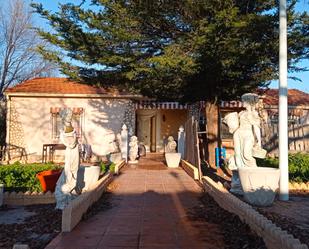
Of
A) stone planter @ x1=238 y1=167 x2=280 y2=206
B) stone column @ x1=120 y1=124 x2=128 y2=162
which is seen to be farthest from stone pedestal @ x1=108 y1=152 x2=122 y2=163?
stone planter @ x1=238 y1=167 x2=280 y2=206

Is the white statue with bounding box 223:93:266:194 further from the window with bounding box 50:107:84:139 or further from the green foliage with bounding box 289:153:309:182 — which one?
the window with bounding box 50:107:84:139

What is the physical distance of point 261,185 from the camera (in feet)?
25.4

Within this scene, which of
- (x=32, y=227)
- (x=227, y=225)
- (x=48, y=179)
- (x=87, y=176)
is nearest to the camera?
(x=227, y=225)

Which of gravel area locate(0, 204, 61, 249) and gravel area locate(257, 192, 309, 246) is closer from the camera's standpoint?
gravel area locate(257, 192, 309, 246)

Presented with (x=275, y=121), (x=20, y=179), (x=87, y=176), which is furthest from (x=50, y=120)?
(x=275, y=121)

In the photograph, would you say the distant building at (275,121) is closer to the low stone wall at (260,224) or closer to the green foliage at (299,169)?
the green foliage at (299,169)

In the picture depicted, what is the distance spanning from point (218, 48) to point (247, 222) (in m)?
7.66

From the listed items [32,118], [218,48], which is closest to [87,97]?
[32,118]

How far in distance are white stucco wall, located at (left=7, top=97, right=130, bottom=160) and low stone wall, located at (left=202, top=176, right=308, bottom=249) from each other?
1280 cm

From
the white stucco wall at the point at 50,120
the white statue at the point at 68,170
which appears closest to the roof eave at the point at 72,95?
Result: the white stucco wall at the point at 50,120

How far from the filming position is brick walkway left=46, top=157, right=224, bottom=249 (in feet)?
17.3

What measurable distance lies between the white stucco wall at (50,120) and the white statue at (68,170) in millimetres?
12218

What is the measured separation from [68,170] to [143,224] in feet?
9.54

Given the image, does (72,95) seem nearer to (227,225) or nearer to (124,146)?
(124,146)
